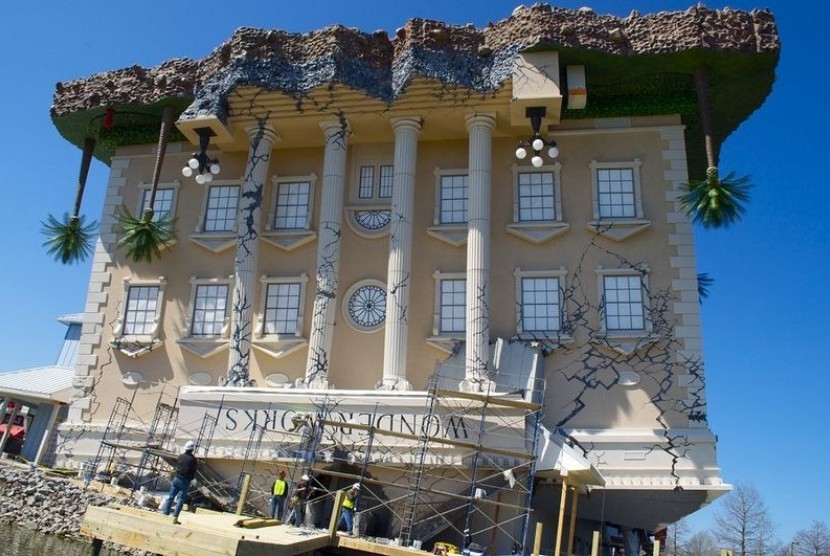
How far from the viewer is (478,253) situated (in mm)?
20750

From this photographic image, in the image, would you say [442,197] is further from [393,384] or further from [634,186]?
[393,384]

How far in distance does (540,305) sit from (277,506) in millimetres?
9457

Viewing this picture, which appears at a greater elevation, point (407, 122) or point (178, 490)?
Answer: point (407, 122)

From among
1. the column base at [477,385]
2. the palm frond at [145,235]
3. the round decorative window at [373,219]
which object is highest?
the round decorative window at [373,219]

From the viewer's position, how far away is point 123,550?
1594 centimetres

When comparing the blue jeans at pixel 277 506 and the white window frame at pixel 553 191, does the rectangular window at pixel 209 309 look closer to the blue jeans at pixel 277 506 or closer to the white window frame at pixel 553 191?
the blue jeans at pixel 277 506

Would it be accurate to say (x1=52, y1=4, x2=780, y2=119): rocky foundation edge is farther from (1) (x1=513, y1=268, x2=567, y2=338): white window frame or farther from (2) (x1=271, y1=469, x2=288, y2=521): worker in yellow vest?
(2) (x1=271, y1=469, x2=288, y2=521): worker in yellow vest

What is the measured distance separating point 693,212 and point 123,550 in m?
17.3

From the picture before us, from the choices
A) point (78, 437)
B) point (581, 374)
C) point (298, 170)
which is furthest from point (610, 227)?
point (78, 437)

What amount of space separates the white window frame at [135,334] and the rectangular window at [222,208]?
2.50 metres

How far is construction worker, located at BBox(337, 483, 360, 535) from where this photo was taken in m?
15.7

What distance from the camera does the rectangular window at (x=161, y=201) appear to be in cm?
2494

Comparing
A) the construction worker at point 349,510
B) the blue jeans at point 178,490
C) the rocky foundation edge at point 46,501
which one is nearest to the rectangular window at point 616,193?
the construction worker at point 349,510

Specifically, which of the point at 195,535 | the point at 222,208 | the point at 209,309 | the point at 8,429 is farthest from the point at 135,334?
the point at 195,535
